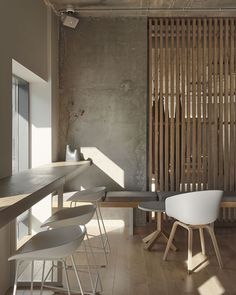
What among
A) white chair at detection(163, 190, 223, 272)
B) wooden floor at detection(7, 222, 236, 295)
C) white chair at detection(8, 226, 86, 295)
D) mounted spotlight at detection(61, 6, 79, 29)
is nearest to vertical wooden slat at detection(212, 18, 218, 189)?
wooden floor at detection(7, 222, 236, 295)

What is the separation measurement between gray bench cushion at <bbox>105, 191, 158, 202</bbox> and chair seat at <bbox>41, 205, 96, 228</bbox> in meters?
2.20

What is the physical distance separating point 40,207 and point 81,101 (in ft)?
6.05

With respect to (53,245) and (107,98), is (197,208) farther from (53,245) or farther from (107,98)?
(107,98)

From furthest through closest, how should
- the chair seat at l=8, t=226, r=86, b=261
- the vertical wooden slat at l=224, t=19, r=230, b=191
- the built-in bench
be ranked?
the vertical wooden slat at l=224, t=19, r=230, b=191
the built-in bench
the chair seat at l=8, t=226, r=86, b=261

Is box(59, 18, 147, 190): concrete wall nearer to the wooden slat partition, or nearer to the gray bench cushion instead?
the wooden slat partition

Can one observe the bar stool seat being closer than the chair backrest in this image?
No

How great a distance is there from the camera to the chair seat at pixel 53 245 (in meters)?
2.12

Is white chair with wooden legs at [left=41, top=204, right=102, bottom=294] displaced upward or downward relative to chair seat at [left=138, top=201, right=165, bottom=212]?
upward

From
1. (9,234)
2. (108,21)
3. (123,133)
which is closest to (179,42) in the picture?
(108,21)

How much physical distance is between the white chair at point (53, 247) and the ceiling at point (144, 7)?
4088mm

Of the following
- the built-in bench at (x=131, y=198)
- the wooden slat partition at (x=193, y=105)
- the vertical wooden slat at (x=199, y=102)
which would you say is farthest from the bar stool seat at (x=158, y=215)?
the vertical wooden slat at (x=199, y=102)

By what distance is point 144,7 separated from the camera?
5816mm

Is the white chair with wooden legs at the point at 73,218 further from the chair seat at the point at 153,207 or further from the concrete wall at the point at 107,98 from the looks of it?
the concrete wall at the point at 107,98

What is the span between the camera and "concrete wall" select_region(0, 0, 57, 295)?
3496mm
